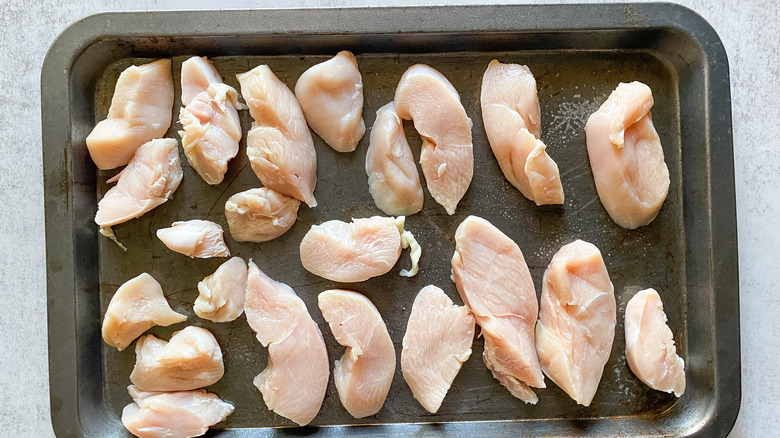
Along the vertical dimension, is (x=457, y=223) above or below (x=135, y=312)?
above

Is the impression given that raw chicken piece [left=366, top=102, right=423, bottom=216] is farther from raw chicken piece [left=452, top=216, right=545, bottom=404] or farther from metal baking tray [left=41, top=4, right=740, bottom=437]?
raw chicken piece [left=452, top=216, right=545, bottom=404]

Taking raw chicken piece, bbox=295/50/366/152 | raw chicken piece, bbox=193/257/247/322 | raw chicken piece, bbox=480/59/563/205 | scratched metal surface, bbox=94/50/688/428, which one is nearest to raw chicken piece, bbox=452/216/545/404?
scratched metal surface, bbox=94/50/688/428

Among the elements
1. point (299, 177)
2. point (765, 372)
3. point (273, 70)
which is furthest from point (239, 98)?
point (765, 372)

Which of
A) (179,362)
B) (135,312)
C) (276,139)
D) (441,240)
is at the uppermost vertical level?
(276,139)

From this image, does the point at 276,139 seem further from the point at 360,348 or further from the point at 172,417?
the point at 172,417

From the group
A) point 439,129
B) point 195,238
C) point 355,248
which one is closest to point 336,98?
point 439,129

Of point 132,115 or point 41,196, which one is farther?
point 41,196

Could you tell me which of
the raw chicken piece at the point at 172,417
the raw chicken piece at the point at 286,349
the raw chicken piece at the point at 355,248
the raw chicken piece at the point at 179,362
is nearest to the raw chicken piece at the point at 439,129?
the raw chicken piece at the point at 355,248
